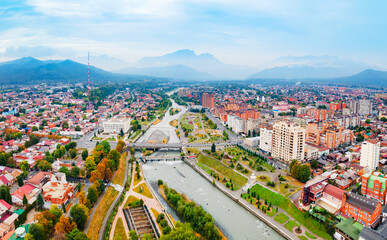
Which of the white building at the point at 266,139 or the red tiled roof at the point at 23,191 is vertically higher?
the white building at the point at 266,139

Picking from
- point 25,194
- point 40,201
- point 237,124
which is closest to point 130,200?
point 40,201

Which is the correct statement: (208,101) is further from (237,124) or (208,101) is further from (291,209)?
(291,209)

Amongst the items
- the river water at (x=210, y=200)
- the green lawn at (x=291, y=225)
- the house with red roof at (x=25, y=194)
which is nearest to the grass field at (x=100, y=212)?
the river water at (x=210, y=200)

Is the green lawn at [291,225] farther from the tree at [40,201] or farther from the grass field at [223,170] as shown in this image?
the tree at [40,201]

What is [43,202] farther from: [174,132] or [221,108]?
[221,108]

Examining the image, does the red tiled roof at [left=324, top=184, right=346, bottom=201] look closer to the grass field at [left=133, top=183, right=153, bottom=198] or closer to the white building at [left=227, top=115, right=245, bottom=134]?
the grass field at [left=133, top=183, right=153, bottom=198]
